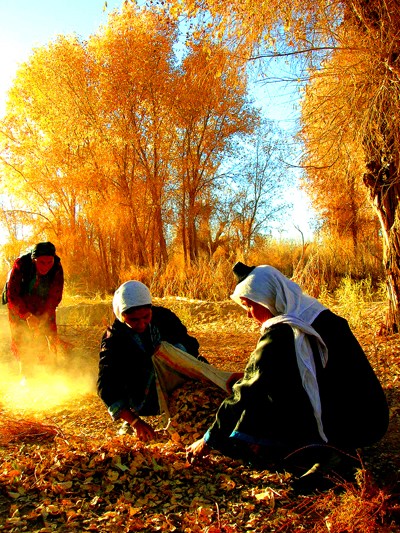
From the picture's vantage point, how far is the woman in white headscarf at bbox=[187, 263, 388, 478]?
2.25m

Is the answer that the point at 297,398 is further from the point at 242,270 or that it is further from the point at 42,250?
the point at 42,250

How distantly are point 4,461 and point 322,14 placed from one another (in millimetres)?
5146

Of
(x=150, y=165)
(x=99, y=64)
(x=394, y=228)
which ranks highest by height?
(x=99, y=64)

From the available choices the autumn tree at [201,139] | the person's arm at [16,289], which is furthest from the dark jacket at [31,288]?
the autumn tree at [201,139]

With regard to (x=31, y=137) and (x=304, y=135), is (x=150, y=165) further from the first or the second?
(x=304, y=135)

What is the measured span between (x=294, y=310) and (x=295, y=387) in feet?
1.16

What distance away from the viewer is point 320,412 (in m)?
2.25

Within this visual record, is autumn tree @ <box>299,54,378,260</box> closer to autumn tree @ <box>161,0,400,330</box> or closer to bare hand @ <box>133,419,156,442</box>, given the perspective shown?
autumn tree @ <box>161,0,400,330</box>

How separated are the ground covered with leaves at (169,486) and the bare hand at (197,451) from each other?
0.06 metres

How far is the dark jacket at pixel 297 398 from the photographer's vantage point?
7.41 feet

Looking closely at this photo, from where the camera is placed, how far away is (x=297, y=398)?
2.26 meters

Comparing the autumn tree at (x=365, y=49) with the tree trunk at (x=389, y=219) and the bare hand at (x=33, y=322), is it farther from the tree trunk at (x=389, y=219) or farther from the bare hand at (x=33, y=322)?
the bare hand at (x=33, y=322)

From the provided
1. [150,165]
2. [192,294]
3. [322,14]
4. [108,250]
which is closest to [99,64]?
[150,165]

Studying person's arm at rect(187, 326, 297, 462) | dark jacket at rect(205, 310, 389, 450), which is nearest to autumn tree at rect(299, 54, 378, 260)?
dark jacket at rect(205, 310, 389, 450)
